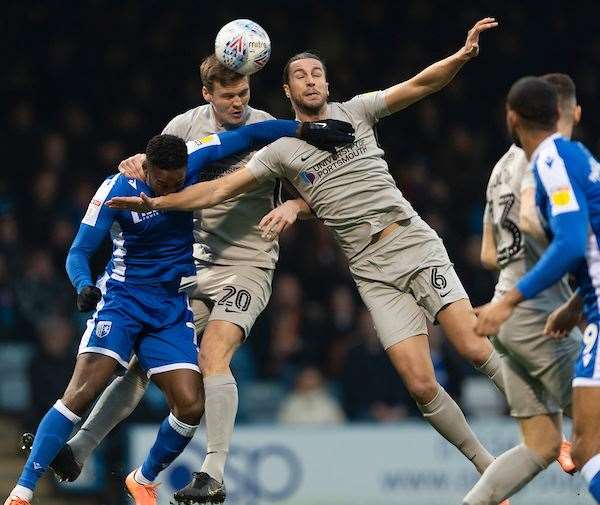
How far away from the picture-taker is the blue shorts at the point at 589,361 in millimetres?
5160

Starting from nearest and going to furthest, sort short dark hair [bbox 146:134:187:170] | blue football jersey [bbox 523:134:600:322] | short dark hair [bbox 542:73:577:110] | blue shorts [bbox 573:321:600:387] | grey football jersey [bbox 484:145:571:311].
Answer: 1. blue football jersey [bbox 523:134:600:322]
2. blue shorts [bbox 573:321:600:387]
3. short dark hair [bbox 542:73:577:110]
4. grey football jersey [bbox 484:145:571:311]
5. short dark hair [bbox 146:134:187:170]

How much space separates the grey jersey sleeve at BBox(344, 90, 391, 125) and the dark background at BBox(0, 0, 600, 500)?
4.07 metres

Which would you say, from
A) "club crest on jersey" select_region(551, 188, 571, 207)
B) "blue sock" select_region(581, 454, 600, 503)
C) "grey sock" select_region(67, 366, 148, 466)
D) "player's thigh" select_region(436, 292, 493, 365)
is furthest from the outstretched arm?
"blue sock" select_region(581, 454, 600, 503)

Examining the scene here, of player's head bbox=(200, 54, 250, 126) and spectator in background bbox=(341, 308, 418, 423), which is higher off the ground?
player's head bbox=(200, 54, 250, 126)

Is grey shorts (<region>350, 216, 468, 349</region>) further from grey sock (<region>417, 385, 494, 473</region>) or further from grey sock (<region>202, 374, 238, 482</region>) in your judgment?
grey sock (<region>202, 374, 238, 482</region>)

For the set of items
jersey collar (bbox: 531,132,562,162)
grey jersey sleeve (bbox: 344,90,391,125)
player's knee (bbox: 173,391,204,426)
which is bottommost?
player's knee (bbox: 173,391,204,426)

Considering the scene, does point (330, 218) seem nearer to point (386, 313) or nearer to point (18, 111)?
point (386, 313)

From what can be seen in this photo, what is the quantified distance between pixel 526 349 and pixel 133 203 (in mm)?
2108

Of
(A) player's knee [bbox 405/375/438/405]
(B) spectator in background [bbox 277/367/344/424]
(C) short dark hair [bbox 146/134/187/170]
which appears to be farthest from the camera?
(B) spectator in background [bbox 277/367/344/424]

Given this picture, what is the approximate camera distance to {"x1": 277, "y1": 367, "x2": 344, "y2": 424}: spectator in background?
11.0 m

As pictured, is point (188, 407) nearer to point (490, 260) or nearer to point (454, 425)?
point (454, 425)

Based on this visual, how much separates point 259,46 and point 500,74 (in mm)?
8093

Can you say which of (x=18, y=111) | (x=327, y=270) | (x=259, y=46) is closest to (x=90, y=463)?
(x=327, y=270)

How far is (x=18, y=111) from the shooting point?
12.9 m
